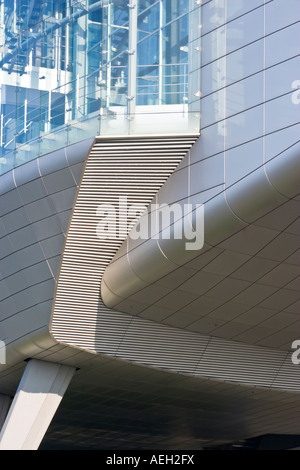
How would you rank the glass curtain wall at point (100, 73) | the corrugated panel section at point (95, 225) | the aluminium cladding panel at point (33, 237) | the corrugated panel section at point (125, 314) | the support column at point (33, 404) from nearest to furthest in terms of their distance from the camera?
1. the corrugated panel section at point (95, 225)
2. the corrugated panel section at point (125, 314)
3. the glass curtain wall at point (100, 73)
4. the aluminium cladding panel at point (33, 237)
5. the support column at point (33, 404)

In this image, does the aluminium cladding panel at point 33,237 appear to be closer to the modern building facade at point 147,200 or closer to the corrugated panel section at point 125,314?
the modern building facade at point 147,200

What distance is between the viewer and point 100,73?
20.1 m

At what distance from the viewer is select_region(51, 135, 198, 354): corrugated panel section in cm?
1903

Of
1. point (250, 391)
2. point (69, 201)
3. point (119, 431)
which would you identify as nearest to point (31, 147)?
point (69, 201)

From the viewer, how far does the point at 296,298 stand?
21.6m

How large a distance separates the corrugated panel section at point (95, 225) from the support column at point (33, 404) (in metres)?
1.98

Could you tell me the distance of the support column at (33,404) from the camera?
2294 cm

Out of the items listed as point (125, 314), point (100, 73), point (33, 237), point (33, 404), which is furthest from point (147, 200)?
point (33, 404)

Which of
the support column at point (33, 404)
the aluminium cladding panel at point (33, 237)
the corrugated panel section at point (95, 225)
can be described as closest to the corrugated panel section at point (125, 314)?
the corrugated panel section at point (95, 225)

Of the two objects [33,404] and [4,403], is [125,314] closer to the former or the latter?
[33,404]

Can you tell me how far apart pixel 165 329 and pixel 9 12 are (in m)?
8.78

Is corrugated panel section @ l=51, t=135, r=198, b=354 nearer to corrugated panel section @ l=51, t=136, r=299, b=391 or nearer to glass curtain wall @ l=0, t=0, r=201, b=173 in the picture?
corrugated panel section @ l=51, t=136, r=299, b=391

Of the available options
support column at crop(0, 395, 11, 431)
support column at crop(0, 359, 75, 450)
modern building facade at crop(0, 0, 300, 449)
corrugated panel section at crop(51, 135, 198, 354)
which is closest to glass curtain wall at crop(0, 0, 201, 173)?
modern building facade at crop(0, 0, 300, 449)
